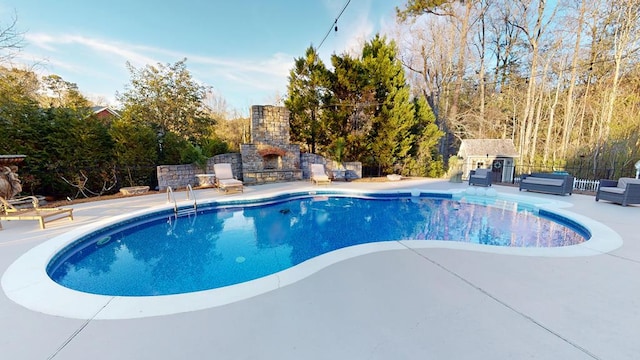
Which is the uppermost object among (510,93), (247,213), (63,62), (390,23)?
(390,23)

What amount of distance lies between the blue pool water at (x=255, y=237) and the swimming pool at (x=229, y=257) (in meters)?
0.06

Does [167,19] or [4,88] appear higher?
[167,19]

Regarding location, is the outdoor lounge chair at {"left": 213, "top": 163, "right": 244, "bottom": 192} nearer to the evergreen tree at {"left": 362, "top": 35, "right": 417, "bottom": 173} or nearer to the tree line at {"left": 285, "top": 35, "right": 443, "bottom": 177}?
the tree line at {"left": 285, "top": 35, "right": 443, "bottom": 177}

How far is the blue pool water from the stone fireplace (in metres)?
2.85

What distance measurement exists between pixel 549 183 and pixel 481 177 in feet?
6.59

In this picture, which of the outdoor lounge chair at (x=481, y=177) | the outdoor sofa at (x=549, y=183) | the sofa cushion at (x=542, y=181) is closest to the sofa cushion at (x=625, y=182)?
the outdoor sofa at (x=549, y=183)

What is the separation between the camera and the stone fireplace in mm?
10523

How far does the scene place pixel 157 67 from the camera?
11609mm

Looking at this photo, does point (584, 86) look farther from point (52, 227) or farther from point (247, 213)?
point (52, 227)

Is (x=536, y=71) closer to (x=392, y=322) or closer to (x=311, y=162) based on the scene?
(x=311, y=162)

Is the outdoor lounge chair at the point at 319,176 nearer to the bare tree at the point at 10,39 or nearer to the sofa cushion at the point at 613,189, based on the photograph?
the sofa cushion at the point at 613,189

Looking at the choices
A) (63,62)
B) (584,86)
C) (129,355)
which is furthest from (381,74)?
(63,62)

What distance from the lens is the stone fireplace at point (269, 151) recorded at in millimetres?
10523

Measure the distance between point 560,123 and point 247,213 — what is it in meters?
19.7
